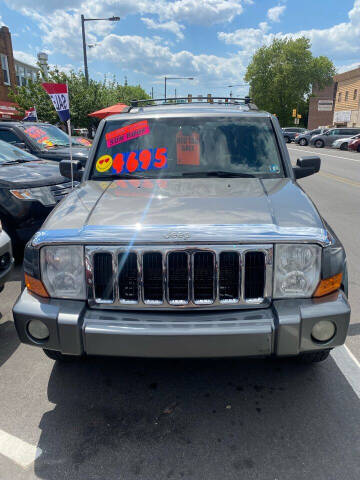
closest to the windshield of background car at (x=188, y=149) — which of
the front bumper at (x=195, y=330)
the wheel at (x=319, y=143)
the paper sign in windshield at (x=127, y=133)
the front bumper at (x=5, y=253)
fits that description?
the paper sign in windshield at (x=127, y=133)

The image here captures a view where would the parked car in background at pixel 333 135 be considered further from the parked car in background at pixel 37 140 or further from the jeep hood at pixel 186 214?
the jeep hood at pixel 186 214

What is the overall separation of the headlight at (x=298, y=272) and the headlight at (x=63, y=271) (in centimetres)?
118

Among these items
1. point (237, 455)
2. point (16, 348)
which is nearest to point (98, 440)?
point (237, 455)

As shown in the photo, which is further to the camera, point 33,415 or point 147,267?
point 33,415

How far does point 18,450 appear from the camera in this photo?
2.36 meters

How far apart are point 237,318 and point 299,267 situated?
48 centimetres

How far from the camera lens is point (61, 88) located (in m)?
6.80

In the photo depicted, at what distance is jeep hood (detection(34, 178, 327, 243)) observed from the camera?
239cm

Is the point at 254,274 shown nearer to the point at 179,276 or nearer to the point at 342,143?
the point at 179,276

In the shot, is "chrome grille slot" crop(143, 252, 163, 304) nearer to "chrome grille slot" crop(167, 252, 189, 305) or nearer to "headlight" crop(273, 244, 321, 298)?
"chrome grille slot" crop(167, 252, 189, 305)

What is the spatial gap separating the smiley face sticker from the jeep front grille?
1434mm

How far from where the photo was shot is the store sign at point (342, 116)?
53062mm

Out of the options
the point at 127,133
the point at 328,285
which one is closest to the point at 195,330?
the point at 328,285

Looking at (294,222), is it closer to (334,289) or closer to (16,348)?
(334,289)
